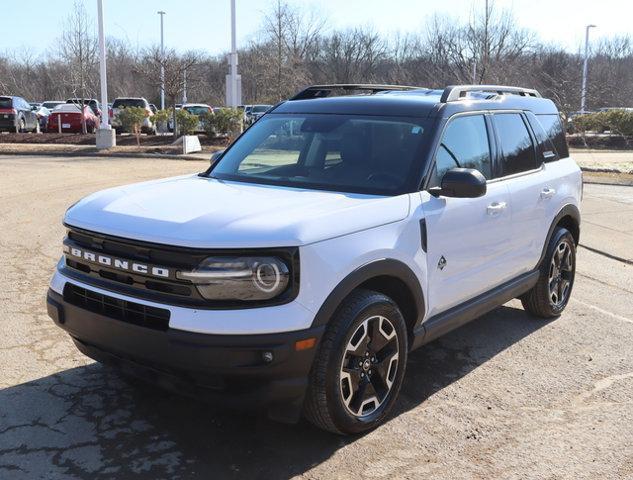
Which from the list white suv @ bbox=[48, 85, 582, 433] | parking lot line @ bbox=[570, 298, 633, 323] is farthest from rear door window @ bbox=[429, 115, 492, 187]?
parking lot line @ bbox=[570, 298, 633, 323]

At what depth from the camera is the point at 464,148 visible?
4594 millimetres

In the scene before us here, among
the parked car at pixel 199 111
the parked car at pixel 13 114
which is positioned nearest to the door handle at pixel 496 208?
the parked car at pixel 199 111

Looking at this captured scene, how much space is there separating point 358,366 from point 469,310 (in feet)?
3.93

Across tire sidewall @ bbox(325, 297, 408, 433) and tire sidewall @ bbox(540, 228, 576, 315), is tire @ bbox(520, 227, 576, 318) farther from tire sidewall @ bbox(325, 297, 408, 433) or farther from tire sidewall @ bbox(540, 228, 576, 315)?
tire sidewall @ bbox(325, 297, 408, 433)

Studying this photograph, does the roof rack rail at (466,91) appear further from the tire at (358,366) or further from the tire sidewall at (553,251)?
the tire at (358,366)

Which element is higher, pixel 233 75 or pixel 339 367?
pixel 233 75

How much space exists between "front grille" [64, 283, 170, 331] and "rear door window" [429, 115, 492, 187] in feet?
6.14

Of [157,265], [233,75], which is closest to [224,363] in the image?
[157,265]

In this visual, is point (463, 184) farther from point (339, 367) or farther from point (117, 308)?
point (117, 308)

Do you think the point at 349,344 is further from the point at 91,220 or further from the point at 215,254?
the point at 91,220

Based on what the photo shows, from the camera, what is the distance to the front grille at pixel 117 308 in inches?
129

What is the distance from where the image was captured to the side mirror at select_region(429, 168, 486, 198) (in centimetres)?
396

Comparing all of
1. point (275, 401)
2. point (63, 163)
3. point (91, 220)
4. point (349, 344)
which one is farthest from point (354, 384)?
point (63, 163)

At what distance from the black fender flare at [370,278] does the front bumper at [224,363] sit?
0.35 feet
